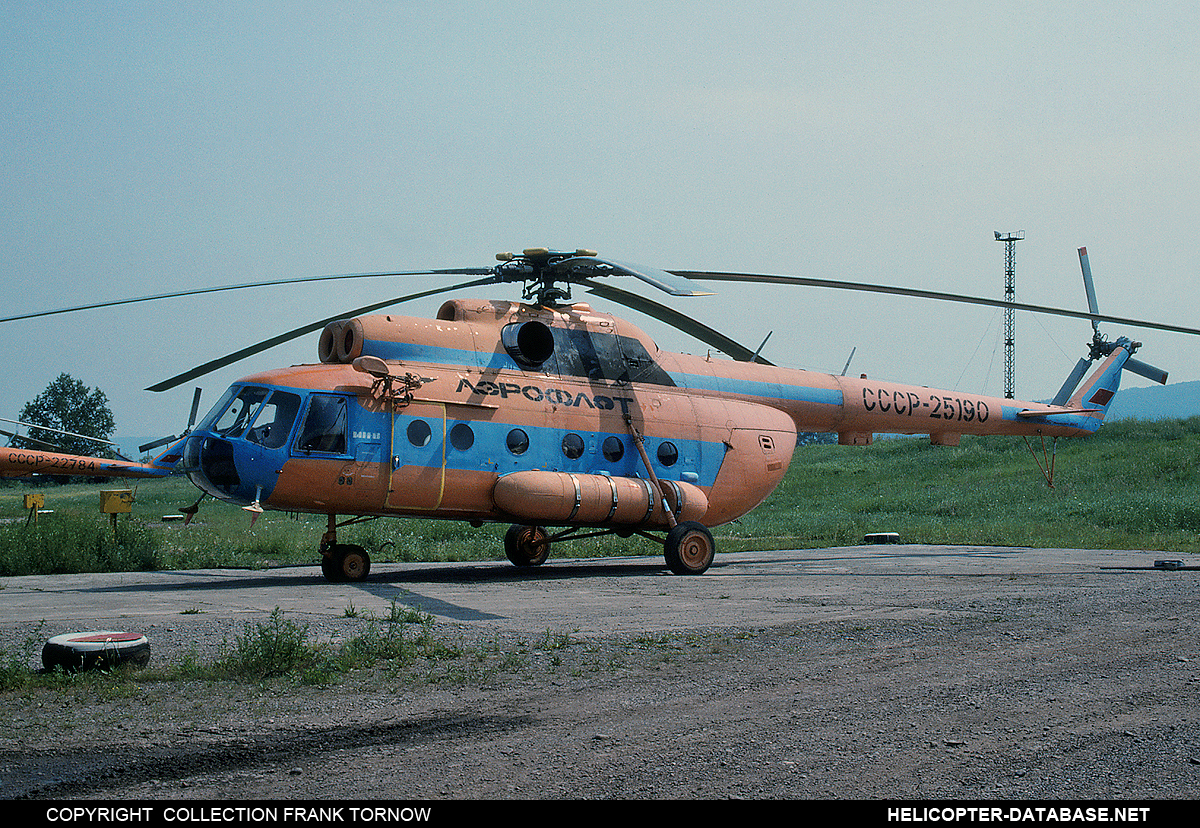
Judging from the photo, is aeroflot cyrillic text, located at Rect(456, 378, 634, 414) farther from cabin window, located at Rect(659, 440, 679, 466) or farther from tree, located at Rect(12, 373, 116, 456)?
tree, located at Rect(12, 373, 116, 456)

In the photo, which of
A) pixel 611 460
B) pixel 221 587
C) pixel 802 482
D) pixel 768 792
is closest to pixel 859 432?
pixel 611 460

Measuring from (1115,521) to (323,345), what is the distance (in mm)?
23352

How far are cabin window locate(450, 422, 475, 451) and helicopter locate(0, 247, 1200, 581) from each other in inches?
0.8

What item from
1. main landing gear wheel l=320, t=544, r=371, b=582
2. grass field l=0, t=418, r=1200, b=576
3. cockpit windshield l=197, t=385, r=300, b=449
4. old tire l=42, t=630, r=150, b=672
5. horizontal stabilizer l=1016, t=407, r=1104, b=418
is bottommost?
grass field l=0, t=418, r=1200, b=576

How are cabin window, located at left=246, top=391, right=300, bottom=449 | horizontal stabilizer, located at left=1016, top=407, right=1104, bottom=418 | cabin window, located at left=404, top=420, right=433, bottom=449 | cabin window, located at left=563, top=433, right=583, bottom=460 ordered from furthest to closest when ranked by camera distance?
horizontal stabilizer, located at left=1016, top=407, right=1104, bottom=418, cabin window, located at left=563, top=433, right=583, bottom=460, cabin window, located at left=404, top=420, right=433, bottom=449, cabin window, located at left=246, top=391, right=300, bottom=449

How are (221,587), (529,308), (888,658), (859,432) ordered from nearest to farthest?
(888,658), (221,587), (529,308), (859,432)

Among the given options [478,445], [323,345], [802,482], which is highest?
[323,345]

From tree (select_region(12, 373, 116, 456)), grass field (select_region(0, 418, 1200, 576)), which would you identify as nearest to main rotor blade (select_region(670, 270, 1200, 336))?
grass field (select_region(0, 418, 1200, 576))

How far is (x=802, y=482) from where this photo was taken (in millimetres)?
48781

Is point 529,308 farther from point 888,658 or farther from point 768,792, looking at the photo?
point 768,792

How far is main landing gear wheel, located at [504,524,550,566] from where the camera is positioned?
17.1 metres

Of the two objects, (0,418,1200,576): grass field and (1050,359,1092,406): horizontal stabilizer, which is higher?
(1050,359,1092,406): horizontal stabilizer

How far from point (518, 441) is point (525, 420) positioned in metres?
0.34

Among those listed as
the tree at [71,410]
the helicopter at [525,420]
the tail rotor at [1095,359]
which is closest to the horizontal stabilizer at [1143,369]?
the tail rotor at [1095,359]
